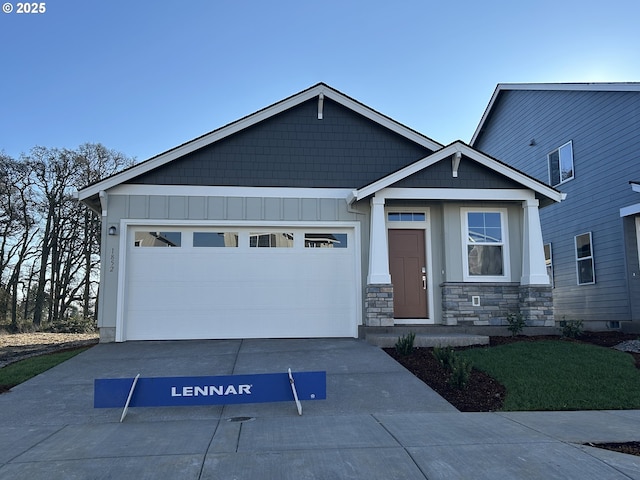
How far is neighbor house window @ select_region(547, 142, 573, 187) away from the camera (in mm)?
15055

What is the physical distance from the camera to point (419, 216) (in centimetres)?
1167

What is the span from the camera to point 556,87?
15.3 meters

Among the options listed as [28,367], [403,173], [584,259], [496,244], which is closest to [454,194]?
[403,173]

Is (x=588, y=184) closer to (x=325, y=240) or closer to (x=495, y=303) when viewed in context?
(x=495, y=303)

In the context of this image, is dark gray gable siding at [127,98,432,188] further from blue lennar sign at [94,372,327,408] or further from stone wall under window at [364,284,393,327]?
blue lennar sign at [94,372,327,408]

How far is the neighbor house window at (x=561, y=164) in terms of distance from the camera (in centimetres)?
1505

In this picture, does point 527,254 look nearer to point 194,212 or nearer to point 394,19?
point 394,19

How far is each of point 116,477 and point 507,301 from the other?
354 inches

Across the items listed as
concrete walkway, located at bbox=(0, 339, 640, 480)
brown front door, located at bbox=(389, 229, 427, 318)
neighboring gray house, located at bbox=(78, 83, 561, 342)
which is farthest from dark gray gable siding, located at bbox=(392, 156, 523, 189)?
concrete walkway, located at bbox=(0, 339, 640, 480)

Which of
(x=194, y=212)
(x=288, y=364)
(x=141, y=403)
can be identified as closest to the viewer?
(x=141, y=403)

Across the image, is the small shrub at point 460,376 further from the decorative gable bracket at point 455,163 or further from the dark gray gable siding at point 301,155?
the dark gray gable siding at point 301,155

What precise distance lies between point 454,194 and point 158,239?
20.8 feet

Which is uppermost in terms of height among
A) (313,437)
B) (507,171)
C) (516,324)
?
(507,171)

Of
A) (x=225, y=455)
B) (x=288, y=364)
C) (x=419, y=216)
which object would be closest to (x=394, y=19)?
(x=419, y=216)
